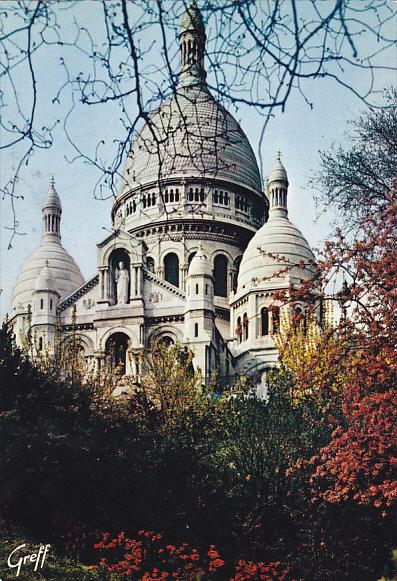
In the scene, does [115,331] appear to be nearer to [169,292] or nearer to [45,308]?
[169,292]

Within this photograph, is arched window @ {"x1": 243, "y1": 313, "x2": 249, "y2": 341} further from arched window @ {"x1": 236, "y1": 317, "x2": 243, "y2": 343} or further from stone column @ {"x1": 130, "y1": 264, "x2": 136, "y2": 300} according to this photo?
stone column @ {"x1": 130, "y1": 264, "x2": 136, "y2": 300}

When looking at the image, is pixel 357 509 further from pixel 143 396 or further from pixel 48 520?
pixel 143 396

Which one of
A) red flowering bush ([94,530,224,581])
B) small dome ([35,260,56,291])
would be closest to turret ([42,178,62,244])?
small dome ([35,260,56,291])

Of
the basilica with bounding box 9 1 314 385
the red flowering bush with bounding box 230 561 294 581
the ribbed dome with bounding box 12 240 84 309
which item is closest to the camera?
the red flowering bush with bounding box 230 561 294 581

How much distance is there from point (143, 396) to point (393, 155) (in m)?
11.1

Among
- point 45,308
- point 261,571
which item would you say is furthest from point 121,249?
point 261,571

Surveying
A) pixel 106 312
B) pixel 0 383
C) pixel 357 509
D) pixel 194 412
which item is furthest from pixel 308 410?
pixel 106 312

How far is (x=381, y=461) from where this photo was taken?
12680mm

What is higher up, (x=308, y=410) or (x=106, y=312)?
(x=106, y=312)

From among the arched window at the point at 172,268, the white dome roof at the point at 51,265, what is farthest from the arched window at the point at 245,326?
the white dome roof at the point at 51,265

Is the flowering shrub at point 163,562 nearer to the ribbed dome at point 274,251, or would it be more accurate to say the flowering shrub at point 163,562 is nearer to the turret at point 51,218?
the ribbed dome at point 274,251

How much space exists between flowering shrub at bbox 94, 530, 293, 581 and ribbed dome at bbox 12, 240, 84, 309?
112ft

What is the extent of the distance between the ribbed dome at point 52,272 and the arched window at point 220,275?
24.8 ft

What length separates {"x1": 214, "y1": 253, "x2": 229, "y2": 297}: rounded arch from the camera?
51125mm
